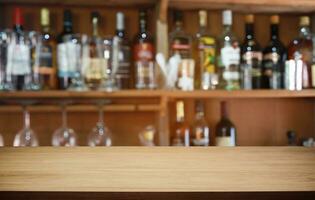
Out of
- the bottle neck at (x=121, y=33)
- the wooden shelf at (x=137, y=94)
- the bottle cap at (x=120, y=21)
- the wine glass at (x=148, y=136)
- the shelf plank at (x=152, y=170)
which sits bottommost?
the wine glass at (x=148, y=136)

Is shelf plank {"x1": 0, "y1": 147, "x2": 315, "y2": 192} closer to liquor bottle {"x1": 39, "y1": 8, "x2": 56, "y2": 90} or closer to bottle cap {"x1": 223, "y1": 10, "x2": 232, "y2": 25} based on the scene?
liquor bottle {"x1": 39, "y1": 8, "x2": 56, "y2": 90}

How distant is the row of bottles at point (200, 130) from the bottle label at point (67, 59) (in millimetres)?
419

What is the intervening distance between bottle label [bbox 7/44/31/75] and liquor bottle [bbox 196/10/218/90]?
0.62 m

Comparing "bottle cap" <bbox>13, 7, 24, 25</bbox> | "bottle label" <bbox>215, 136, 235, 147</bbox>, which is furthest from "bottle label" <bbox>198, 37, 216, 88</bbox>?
"bottle cap" <bbox>13, 7, 24, 25</bbox>

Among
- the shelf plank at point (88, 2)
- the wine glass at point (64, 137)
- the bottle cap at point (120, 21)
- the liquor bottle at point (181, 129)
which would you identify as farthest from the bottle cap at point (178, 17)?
the wine glass at point (64, 137)

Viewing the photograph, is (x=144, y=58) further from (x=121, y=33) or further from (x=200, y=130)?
(x=200, y=130)

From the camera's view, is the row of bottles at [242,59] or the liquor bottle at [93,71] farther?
the row of bottles at [242,59]

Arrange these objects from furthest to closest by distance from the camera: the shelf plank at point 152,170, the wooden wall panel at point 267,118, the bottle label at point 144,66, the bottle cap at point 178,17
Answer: the wooden wall panel at point 267,118
the bottle cap at point 178,17
the bottle label at point 144,66
the shelf plank at point 152,170

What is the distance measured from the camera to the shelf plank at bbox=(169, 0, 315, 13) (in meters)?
1.66

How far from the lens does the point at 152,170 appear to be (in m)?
0.36

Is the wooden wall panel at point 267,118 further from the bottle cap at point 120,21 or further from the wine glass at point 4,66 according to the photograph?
the wine glass at point 4,66

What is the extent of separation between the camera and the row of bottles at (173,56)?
1.56 m

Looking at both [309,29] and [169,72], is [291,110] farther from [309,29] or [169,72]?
[169,72]

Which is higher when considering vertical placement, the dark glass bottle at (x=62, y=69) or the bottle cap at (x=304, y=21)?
the bottle cap at (x=304, y=21)
